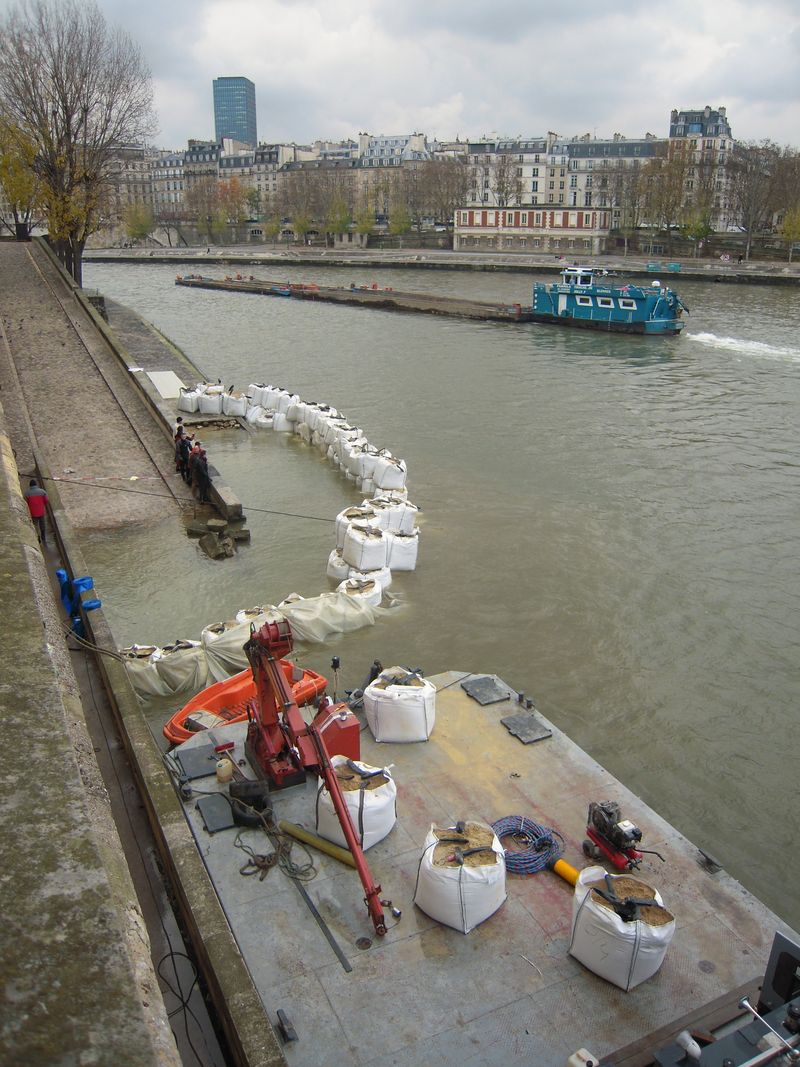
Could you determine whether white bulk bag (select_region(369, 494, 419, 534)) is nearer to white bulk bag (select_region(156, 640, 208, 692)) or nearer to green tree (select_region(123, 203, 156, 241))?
white bulk bag (select_region(156, 640, 208, 692))

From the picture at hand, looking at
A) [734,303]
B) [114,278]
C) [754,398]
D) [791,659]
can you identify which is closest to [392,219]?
[114,278]

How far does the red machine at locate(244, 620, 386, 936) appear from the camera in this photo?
6.77 metres

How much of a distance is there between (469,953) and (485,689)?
3.55 m

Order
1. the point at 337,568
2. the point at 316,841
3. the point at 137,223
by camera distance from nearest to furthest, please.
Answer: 1. the point at 316,841
2. the point at 337,568
3. the point at 137,223

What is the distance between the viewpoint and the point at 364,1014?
5.64m

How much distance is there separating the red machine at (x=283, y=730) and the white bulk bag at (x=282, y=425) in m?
16.2

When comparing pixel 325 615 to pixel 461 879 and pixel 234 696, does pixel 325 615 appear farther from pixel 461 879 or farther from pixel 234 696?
pixel 461 879

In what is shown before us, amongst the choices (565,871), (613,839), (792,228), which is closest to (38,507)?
(565,871)

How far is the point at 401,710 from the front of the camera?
834 cm

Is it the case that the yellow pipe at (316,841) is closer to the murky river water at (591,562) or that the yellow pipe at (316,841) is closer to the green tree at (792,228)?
the murky river water at (591,562)

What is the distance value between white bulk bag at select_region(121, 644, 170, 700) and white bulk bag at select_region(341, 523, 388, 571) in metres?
3.98

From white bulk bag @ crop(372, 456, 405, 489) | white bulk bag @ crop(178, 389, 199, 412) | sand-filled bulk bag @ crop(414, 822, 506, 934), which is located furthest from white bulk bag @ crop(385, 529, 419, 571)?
white bulk bag @ crop(178, 389, 199, 412)

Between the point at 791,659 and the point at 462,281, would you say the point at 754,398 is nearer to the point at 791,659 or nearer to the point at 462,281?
the point at 791,659

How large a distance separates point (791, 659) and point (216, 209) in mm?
125270
